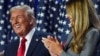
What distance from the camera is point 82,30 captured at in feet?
5.10

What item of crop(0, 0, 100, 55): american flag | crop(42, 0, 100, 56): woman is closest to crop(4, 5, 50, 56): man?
crop(42, 0, 100, 56): woman

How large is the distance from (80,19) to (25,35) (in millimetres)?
592

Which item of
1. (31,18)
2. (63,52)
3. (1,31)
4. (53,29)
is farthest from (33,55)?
(1,31)

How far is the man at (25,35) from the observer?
200 centimetres

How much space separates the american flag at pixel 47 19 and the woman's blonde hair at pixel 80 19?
1283 mm

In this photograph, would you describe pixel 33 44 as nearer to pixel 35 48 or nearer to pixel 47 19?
pixel 35 48

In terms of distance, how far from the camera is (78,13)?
1.58m

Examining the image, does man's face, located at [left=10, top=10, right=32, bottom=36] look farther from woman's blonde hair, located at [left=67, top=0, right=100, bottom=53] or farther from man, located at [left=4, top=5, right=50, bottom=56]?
woman's blonde hair, located at [left=67, top=0, right=100, bottom=53]

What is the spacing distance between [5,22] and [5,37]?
6.5 inches

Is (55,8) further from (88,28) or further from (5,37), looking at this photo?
(88,28)

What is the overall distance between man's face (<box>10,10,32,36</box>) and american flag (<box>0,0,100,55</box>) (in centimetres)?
90

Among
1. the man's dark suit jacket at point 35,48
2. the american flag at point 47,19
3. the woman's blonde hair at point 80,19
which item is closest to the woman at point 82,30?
the woman's blonde hair at point 80,19

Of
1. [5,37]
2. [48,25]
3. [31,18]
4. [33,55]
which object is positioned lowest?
[5,37]

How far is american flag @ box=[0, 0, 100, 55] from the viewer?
2.93 metres
